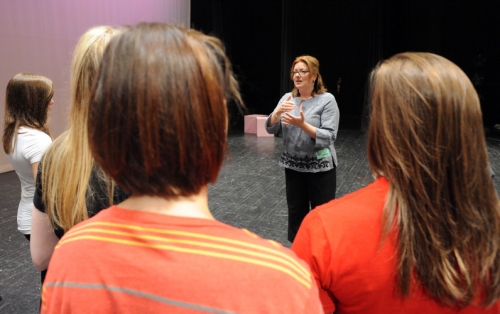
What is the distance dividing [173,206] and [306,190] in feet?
8.46

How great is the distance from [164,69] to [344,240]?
55 centimetres

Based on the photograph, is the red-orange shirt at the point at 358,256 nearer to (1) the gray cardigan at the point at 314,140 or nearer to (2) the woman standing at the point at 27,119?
(2) the woman standing at the point at 27,119

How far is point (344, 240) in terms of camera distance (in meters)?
0.95

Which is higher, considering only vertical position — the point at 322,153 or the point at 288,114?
the point at 288,114

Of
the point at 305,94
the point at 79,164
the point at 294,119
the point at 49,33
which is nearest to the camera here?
the point at 79,164

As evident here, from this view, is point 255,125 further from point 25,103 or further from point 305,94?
point 25,103

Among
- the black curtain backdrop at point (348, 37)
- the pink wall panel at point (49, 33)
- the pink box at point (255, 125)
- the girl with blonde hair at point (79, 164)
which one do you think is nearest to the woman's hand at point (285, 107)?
the girl with blonde hair at point (79, 164)

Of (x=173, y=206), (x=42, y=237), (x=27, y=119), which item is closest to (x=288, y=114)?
(x=27, y=119)

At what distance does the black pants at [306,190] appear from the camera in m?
3.05

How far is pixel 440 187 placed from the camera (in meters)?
0.92

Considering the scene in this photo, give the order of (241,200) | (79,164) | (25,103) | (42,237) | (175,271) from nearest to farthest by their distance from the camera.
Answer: (175,271) → (79,164) → (42,237) → (25,103) → (241,200)

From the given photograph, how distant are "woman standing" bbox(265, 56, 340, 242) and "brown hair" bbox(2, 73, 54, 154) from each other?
1.43 m

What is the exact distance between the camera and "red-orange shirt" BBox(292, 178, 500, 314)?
94 cm

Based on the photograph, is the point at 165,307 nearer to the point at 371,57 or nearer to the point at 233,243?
the point at 233,243
